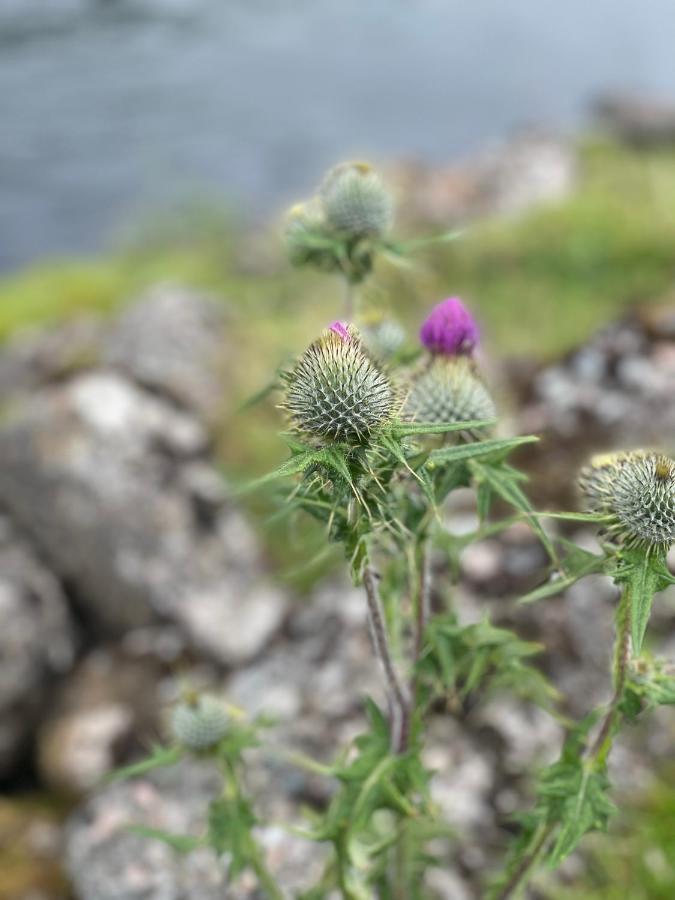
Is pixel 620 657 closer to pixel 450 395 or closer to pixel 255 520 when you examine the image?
pixel 450 395

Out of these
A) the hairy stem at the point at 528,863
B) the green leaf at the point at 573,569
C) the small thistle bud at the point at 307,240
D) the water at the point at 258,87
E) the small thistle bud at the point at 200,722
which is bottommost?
the hairy stem at the point at 528,863

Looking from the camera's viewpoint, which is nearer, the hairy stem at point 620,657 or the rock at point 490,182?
the hairy stem at point 620,657

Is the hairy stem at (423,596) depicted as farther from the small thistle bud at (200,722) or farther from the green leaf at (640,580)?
the small thistle bud at (200,722)

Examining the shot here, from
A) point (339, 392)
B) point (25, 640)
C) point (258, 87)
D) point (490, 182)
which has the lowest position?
point (339, 392)

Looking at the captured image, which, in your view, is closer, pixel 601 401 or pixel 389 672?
pixel 389 672

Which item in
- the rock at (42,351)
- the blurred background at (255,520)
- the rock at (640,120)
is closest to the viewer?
the blurred background at (255,520)

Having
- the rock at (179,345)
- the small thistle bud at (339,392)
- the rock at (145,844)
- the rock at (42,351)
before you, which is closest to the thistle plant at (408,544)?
the small thistle bud at (339,392)

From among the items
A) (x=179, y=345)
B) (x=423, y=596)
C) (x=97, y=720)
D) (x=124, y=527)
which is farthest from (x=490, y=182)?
(x=423, y=596)
